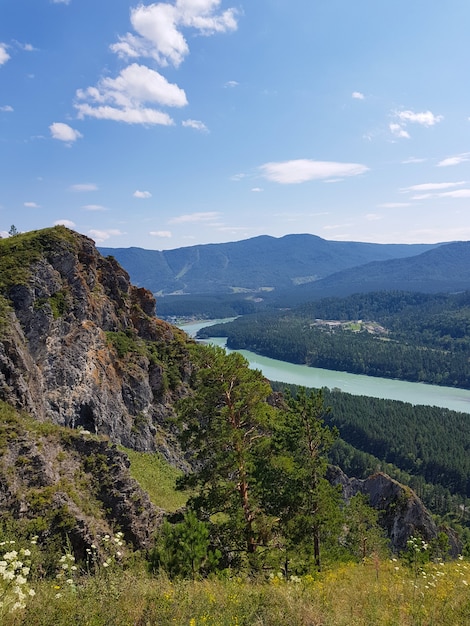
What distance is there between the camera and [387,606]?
25.4 ft

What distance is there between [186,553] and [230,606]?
508 cm

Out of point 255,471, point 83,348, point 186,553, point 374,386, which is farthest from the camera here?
point 374,386

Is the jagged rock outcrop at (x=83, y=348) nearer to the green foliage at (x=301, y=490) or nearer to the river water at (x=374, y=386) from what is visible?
the green foliage at (x=301, y=490)

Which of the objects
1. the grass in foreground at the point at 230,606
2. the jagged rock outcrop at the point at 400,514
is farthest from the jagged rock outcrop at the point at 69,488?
the jagged rock outcrop at the point at 400,514

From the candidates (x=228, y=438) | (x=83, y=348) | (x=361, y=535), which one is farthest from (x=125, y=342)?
(x=228, y=438)

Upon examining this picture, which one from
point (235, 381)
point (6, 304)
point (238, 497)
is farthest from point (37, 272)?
point (238, 497)

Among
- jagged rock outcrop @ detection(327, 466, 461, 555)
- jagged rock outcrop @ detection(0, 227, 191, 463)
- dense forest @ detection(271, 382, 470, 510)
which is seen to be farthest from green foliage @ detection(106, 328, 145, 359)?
dense forest @ detection(271, 382, 470, 510)

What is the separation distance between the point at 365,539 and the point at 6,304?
28.2m

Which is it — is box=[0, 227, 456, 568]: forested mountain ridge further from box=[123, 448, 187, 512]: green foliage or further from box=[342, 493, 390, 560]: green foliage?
box=[342, 493, 390, 560]: green foliage

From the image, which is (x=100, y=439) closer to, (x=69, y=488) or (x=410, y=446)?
(x=69, y=488)

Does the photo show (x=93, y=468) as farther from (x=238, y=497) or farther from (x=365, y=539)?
(x=365, y=539)

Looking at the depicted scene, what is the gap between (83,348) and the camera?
1347 inches

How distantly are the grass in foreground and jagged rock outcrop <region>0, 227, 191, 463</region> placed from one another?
1768cm

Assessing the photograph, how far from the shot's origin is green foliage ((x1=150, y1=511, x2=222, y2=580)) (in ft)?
38.9
